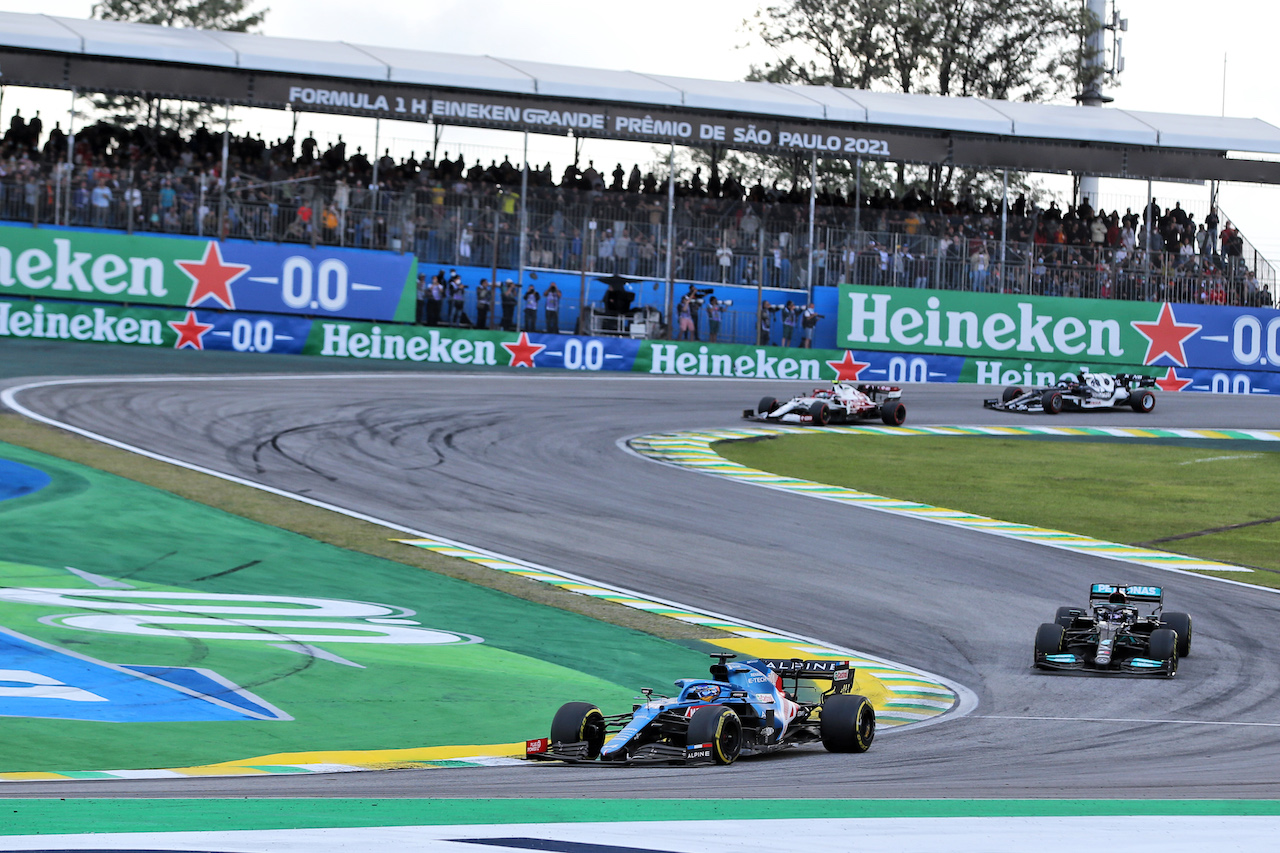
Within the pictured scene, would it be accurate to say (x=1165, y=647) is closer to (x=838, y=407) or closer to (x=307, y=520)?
(x=307, y=520)

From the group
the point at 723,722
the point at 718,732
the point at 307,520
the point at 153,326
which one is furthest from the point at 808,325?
the point at 718,732

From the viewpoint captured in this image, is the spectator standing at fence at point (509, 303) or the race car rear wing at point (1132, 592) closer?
the race car rear wing at point (1132, 592)

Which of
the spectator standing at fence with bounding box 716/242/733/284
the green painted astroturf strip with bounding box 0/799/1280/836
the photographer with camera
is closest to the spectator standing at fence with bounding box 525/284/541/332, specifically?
the spectator standing at fence with bounding box 716/242/733/284

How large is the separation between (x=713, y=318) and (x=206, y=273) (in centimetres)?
1316

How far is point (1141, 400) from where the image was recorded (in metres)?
37.1

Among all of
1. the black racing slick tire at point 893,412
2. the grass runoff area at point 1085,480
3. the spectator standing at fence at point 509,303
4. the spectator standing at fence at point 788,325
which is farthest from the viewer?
the spectator standing at fence at point 788,325

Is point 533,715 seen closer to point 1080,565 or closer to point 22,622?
point 22,622

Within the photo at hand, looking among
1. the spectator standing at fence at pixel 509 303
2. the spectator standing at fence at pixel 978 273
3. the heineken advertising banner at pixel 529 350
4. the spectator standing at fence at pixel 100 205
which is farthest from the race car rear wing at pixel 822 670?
the spectator standing at fence at pixel 978 273

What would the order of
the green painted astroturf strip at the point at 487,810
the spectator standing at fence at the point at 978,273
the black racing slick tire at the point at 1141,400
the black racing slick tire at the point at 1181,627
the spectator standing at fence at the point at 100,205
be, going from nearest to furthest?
1. the green painted astroturf strip at the point at 487,810
2. the black racing slick tire at the point at 1181,627
3. the spectator standing at fence at the point at 100,205
4. the black racing slick tire at the point at 1141,400
5. the spectator standing at fence at the point at 978,273

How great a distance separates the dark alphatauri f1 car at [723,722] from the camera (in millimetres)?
10219

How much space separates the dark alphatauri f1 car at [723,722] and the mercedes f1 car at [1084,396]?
24995mm

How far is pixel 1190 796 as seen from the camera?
8.96 metres

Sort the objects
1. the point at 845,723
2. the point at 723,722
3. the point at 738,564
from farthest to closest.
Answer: the point at 738,564
the point at 845,723
the point at 723,722

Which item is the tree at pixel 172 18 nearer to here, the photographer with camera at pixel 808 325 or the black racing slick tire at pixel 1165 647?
the photographer with camera at pixel 808 325
